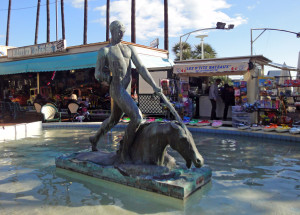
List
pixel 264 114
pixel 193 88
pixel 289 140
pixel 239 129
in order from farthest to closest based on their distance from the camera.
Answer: pixel 193 88
pixel 264 114
pixel 239 129
pixel 289 140

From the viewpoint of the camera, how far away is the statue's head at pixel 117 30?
3.94 meters

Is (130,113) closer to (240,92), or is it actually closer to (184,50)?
(240,92)

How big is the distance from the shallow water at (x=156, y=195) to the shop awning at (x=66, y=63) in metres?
7.75

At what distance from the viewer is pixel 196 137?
8.16 metres

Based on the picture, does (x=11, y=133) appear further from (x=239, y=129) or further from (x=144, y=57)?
(x=144, y=57)

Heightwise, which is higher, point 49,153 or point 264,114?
point 264,114

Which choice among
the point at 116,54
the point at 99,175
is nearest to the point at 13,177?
the point at 99,175

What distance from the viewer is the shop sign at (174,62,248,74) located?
32.4ft

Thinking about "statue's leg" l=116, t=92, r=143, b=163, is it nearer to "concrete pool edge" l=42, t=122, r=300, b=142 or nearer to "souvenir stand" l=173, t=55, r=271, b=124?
"concrete pool edge" l=42, t=122, r=300, b=142

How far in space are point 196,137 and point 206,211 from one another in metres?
5.26

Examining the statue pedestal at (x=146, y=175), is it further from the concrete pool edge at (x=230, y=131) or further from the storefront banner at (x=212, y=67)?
the storefront banner at (x=212, y=67)

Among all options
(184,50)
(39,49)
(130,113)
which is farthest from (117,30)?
(184,50)

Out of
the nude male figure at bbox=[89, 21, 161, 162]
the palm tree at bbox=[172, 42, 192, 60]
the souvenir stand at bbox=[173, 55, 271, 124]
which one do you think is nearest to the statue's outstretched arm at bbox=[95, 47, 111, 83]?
the nude male figure at bbox=[89, 21, 161, 162]

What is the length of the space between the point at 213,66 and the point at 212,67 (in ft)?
0.19
